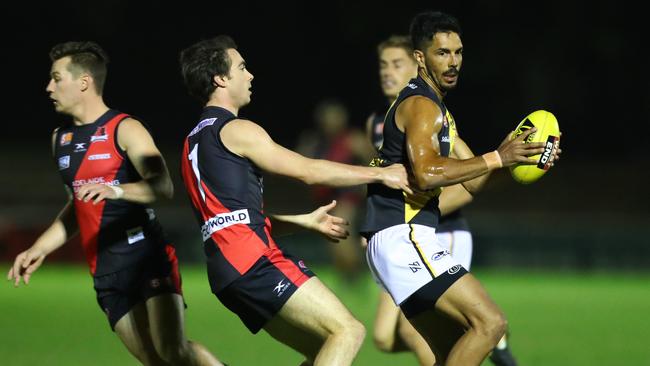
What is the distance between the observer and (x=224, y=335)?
10547 mm

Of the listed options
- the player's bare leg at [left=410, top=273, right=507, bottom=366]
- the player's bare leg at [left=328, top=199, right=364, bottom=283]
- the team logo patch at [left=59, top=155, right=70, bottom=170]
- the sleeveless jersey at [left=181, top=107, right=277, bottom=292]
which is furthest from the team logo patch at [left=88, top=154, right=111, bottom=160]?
the player's bare leg at [left=328, top=199, right=364, bottom=283]

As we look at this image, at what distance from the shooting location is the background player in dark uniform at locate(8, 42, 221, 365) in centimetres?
619

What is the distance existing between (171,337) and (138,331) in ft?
0.75

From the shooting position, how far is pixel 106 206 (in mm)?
6371

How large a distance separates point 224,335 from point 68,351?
174 centimetres

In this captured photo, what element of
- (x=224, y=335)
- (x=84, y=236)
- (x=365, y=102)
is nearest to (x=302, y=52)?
(x=365, y=102)

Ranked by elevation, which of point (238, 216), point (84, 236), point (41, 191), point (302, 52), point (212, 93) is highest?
point (212, 93)

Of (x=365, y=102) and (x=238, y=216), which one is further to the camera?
(x=365, y=102)

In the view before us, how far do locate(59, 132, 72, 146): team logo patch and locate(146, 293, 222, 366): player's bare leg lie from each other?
111 centimetres

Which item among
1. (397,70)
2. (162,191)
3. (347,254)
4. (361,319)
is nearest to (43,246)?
(162,191)

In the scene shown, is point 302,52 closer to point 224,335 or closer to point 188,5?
point 188,5

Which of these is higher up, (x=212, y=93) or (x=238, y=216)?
(x=212, y=93)

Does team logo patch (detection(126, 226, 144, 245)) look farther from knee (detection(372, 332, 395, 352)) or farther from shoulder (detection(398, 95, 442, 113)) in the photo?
knee (detection(372, 332, 395, 352))

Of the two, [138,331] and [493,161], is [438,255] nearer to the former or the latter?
[493,161]
